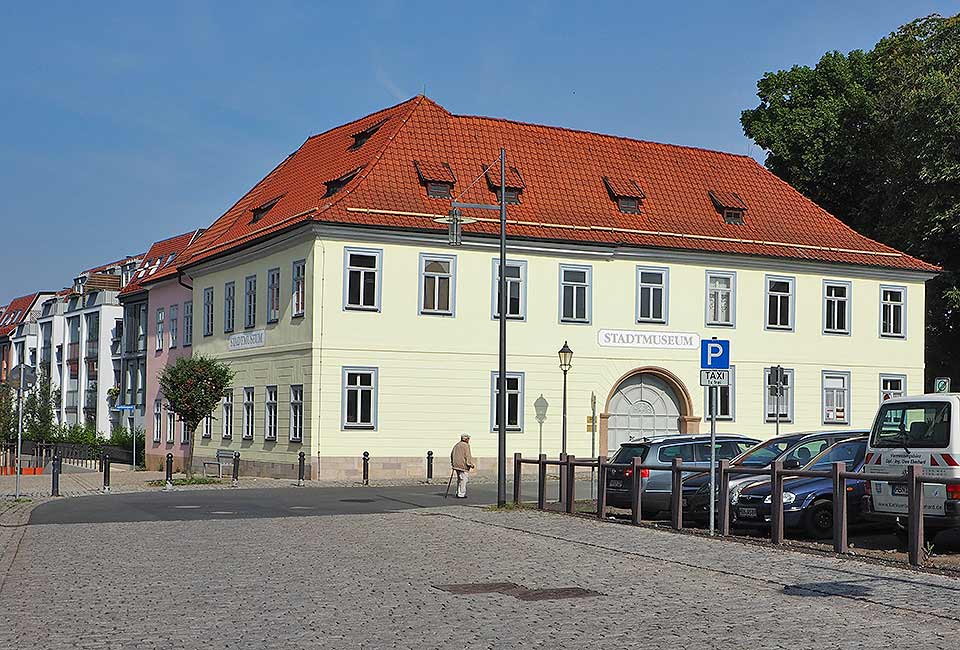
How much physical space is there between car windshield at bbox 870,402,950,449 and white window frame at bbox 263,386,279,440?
24994 mm

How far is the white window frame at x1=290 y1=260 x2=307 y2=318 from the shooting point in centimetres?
3844

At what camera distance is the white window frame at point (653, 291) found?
4181 centimetres

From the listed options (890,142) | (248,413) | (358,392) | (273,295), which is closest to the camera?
(358,392)

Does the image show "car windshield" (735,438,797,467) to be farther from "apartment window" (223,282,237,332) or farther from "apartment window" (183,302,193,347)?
"apartment window" (183,302,193,347)

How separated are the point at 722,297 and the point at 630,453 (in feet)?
64.5

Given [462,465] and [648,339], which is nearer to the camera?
[462,465]

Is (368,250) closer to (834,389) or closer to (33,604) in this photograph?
Answer: (834,389)

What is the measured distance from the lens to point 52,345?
93.0m

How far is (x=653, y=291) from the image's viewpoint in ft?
138

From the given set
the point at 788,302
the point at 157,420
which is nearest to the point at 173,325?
the point at 157,420

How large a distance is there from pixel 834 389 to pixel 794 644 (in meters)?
35.9

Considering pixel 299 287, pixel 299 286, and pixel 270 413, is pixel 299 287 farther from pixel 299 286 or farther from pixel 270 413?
pixel 270 413

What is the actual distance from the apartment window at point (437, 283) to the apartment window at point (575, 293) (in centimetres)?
359

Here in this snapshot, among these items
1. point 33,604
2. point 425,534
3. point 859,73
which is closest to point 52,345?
point 859,73
